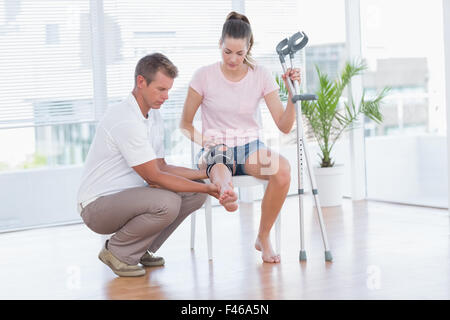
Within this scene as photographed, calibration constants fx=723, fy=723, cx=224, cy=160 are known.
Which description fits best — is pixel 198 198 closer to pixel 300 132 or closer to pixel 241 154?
pixel 241 154

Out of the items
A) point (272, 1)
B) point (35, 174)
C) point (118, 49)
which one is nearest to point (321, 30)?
point (272, 1)

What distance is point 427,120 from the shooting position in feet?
16.5

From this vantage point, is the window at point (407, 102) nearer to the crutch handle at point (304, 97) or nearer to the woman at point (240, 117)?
the woman at point (240, 117)

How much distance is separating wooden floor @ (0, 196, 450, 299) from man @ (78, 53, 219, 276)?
172 millimetres

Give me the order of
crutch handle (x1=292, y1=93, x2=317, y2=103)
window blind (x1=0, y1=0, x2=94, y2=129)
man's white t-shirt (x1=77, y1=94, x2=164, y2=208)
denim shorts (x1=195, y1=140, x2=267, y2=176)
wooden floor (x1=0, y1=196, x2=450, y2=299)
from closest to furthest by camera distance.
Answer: wooden floor (x1=0, y1=196, x2=450, y2=299) → man's white t-shirt (x1=77, y1=94, x2=164, y2=208) → crutch handle (x1=292, y1=93, x2=317, y2=103) → denim shorts (x1=195, y1=140, x2=267, y2=176) → window blind (x1=0, y1=0, x2=94, y2=129)

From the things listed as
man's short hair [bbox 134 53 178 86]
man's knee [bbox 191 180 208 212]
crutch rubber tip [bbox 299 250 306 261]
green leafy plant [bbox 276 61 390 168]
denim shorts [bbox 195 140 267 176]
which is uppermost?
man's short hair [bbox 134 53 178 86]

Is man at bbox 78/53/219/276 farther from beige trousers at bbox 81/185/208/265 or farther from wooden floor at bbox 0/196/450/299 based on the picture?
wooden floor at bbox 0/196/450/299

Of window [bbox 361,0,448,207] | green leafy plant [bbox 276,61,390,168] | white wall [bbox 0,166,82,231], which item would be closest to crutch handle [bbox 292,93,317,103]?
green leafy plant [bbox 276,61,390,168]

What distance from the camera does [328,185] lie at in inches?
209

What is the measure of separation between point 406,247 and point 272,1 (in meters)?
2.70

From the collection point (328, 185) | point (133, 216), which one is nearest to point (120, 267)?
point (133, 216)

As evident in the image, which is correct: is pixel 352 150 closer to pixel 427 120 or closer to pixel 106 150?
pixel 427 120

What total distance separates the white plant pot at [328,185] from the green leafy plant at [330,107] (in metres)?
0.08

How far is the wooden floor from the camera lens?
3016 mm
